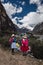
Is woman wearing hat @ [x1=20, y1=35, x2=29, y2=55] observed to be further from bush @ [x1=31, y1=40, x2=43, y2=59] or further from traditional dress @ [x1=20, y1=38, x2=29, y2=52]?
bush @ [x1=31, y1=40, x2=43, y2=59]

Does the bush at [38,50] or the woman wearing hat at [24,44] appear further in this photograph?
the bush at [38,50]

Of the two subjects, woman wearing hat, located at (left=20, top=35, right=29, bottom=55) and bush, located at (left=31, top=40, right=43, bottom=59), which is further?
bush, located at (left=31, top=40, right=43, bottom=59)

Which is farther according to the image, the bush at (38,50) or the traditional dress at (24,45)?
the bush at (38,50)

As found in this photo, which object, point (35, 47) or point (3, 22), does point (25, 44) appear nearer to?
Answer: point (35, 47)

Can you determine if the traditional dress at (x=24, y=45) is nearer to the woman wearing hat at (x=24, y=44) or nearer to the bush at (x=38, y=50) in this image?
the woman wearing hat at (x=24, y=44)

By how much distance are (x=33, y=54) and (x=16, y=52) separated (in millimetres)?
1304

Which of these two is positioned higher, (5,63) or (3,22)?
(3,22)

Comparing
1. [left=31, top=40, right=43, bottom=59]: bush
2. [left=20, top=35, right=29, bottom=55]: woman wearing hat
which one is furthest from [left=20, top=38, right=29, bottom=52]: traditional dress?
[left=31, top=40, right=43, bottom=59]: bush

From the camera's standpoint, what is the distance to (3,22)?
115750 mm

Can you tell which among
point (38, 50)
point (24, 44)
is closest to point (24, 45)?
point (24, 44)

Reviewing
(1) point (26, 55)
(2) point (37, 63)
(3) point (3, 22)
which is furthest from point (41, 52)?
(3) point (3, 22)

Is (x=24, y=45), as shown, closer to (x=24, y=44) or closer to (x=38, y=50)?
(x=24, y=44)

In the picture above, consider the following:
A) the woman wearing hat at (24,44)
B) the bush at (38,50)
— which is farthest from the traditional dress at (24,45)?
the bush at (38,50)

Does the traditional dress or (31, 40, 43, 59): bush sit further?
(31, 40, 43, 59): bush
